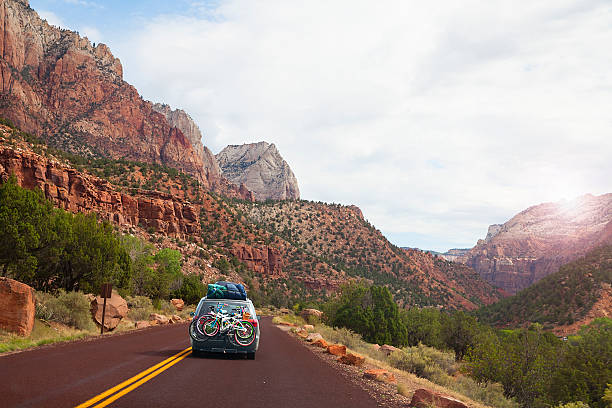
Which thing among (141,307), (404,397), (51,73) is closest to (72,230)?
(141,307)

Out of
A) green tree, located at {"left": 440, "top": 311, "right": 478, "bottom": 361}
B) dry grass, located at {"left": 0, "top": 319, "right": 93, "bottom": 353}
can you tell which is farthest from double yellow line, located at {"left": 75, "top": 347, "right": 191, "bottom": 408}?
green tree, located at {"left": 440, "top": 311, "right": 478, "bottom": 361}

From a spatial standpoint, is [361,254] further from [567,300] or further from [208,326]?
[208,326]

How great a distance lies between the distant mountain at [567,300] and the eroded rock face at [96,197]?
214ft

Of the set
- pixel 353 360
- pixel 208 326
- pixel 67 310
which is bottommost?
pixel 353 360

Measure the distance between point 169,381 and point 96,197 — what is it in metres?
69.4

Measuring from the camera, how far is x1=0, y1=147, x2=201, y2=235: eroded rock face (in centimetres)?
5919

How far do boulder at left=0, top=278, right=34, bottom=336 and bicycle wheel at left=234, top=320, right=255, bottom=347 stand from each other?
914 cm

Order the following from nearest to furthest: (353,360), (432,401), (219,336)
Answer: (432,401) < (219,336) < (353,360)

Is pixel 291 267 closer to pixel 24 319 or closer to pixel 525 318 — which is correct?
pixel 525 318

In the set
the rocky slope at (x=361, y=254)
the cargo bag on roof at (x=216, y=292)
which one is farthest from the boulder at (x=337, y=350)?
the rocky slope at (x=361, y=254)

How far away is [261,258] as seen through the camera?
9975cm

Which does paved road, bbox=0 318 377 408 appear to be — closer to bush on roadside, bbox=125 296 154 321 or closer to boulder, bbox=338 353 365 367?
boulder, bbox=338 353 365 367

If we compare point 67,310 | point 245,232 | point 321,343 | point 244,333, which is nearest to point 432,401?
point 244,333

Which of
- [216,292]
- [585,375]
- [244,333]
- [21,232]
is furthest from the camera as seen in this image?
[585,375]
